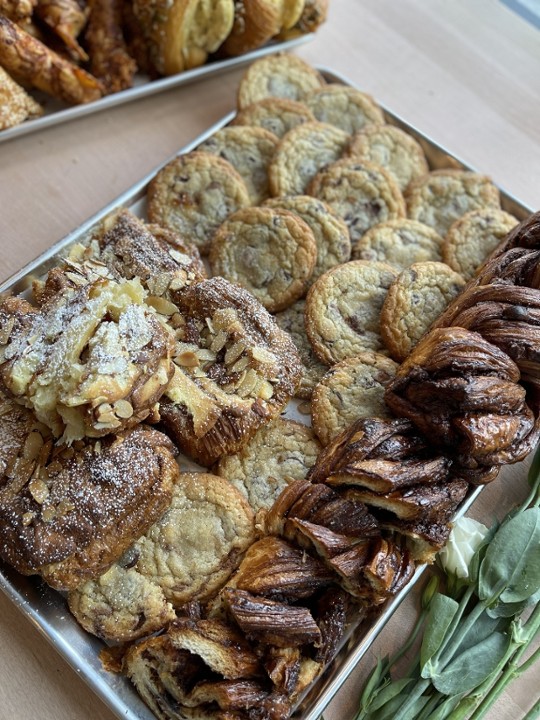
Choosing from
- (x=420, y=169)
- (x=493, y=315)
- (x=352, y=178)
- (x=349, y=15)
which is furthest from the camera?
(x=349, y=15)

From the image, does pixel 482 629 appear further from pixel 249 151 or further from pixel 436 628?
pixel 249 151

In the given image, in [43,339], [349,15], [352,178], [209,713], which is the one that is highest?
[349,15]

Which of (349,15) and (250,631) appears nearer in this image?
(250,631)

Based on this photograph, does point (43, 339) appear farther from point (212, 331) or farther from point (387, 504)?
point (387, 504)

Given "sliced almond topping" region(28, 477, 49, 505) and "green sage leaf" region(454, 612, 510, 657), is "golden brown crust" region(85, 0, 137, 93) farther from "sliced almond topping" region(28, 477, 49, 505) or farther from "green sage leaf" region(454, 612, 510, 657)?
"green sage leaf" region(454, 612, 510, 657)

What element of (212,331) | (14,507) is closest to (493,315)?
(212,331)

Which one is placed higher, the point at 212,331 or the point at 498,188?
the point at 498,188

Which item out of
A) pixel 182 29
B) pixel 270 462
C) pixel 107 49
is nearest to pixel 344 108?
pixel 182 29

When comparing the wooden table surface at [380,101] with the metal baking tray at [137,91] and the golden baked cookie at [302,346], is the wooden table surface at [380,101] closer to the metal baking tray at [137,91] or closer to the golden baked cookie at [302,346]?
the metal baking tray at [137,91]
